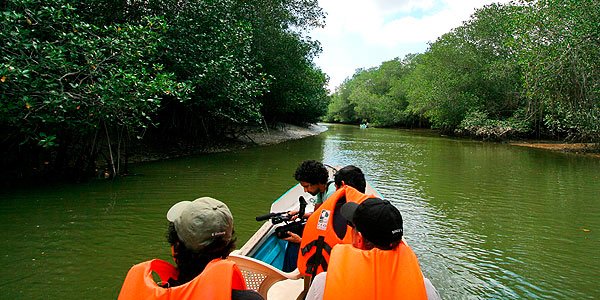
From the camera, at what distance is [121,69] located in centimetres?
759

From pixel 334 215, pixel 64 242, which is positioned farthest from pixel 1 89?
pixel 334 215

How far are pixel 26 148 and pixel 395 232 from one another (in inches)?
377

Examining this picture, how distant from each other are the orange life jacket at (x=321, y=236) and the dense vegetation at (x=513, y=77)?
51.5 ft

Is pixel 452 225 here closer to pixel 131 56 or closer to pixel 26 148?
pixel 131 56

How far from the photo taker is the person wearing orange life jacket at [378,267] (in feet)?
5.29

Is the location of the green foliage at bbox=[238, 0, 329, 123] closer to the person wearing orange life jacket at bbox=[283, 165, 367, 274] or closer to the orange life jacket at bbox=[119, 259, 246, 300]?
the person wearing orange life jacket at bbox=[283, 165, 367, 274]

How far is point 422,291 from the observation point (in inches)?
63.4

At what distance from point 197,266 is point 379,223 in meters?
0.76

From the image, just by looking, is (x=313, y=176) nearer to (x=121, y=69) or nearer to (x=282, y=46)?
(x=121, y=69)

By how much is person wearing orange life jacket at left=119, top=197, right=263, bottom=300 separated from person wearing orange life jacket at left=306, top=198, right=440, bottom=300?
0.41m

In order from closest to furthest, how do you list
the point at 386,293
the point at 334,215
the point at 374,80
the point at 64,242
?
the point at 386,293 → the point at 334,215 → the point at 64,242 → the point at 374,80

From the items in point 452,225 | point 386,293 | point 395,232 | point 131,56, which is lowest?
point 452,225

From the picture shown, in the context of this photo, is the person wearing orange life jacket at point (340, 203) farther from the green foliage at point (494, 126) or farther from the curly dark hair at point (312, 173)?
the green foliage at point (494, 126)

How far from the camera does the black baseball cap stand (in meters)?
1.64
